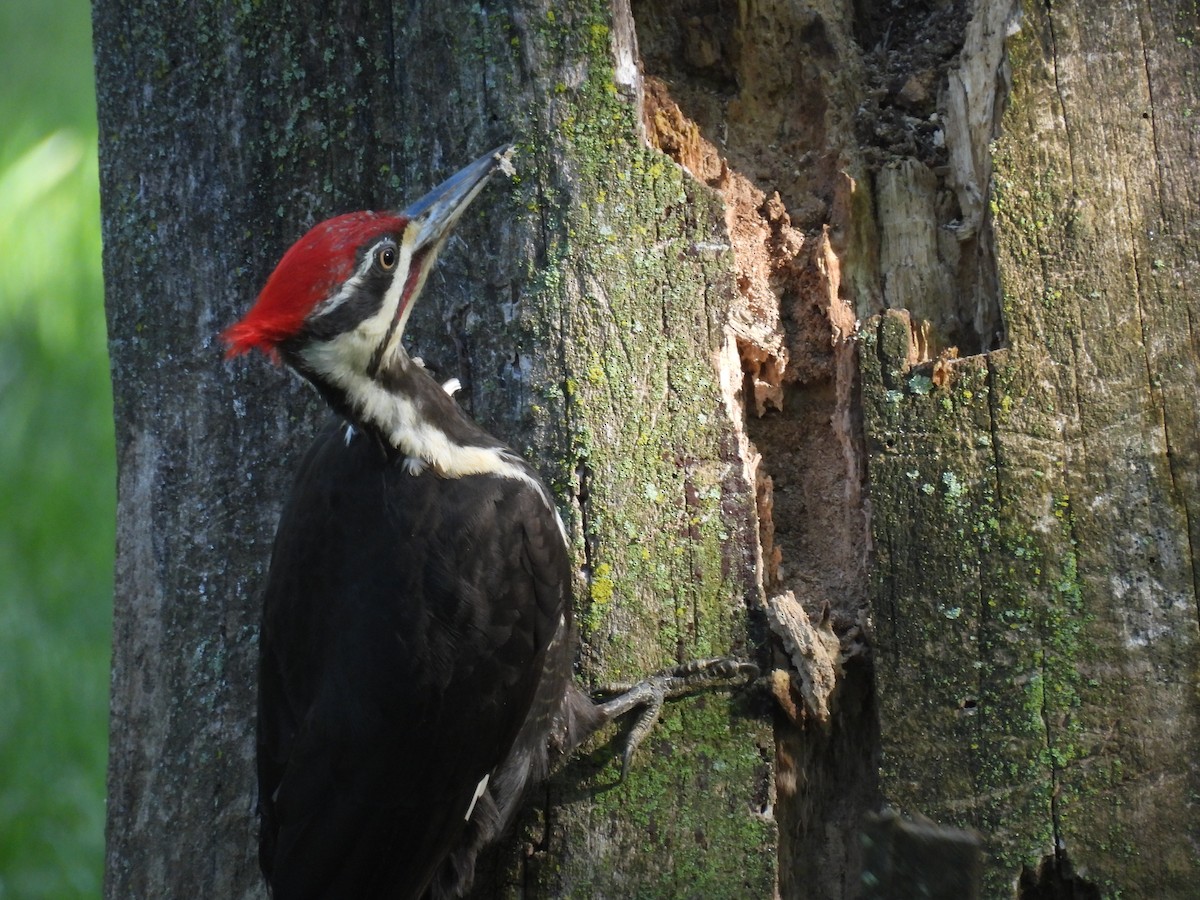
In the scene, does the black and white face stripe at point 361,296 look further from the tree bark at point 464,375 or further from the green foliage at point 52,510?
the green foliage at point 52,510

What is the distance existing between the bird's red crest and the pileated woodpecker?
3.3 inches

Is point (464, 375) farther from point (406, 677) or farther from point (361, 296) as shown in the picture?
point (406, 677)

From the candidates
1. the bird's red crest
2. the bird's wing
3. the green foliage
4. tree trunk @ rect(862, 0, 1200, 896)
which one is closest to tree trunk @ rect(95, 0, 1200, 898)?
tree trunk @ rect(862, 0, 1200, 896)

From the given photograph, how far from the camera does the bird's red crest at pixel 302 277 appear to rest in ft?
6.62

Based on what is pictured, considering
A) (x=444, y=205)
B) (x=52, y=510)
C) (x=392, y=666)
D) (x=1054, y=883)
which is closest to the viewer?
(x=1054, y=883)

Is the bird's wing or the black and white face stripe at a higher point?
the black and white face stripe

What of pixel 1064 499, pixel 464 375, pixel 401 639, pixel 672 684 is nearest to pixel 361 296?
pixel 464 375

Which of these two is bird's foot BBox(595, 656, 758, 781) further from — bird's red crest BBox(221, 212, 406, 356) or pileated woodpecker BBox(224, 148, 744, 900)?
bird's red crest BBox(221, 212, 406, 356)

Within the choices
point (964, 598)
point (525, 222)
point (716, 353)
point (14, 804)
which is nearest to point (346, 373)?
point (525, 222)

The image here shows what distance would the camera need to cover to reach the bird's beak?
6.81 ft

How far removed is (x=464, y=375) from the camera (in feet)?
7.43

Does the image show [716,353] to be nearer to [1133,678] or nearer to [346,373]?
[346,373]

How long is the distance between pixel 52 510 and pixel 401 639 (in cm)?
256

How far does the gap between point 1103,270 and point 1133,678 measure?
638 mm
